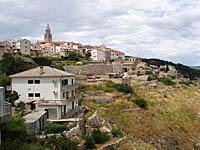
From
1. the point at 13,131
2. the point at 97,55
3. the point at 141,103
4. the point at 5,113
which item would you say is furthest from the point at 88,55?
the point at 5,113

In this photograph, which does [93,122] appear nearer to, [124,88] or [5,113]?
[5,113]

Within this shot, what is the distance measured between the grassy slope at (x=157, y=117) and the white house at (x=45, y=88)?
25.5ft

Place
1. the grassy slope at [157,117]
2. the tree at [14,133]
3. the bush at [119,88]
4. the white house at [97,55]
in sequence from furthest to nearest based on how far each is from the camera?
the white house at [97,55] < the bush at [119,88] < the grassy slope at [157,117] < the tree at [14,133]

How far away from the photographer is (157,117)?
6000 centimetres

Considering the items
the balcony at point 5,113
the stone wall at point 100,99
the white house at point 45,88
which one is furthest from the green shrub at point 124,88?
the balcony at point 5,113

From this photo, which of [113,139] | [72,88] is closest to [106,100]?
[72,88]

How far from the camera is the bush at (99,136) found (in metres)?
33.0

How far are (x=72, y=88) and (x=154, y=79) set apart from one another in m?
43.5

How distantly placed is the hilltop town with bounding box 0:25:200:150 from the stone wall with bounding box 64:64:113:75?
240mm

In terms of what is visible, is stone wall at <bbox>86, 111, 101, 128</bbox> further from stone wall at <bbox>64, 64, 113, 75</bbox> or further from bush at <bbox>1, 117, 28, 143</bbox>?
stone wall at <bbox>64, 64, 113, 75</bbox>

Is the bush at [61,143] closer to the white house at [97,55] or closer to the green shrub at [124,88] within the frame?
the green shrub at [124,88]

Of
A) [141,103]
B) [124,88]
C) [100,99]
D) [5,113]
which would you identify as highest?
[5,113]

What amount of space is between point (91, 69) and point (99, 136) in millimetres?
59668

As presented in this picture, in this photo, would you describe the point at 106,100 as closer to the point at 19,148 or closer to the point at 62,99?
the point at 62,99
